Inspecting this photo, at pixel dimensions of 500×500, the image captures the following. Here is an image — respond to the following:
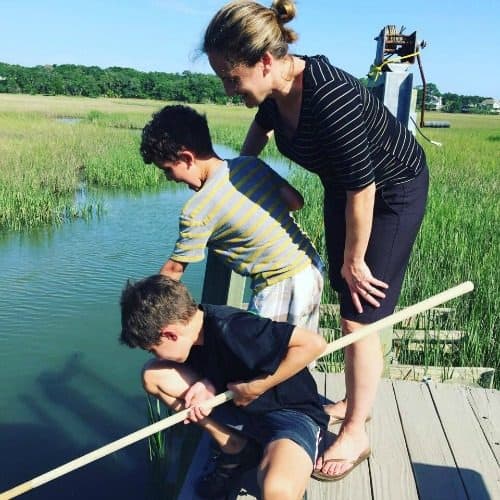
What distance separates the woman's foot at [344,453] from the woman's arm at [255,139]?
1.01 m

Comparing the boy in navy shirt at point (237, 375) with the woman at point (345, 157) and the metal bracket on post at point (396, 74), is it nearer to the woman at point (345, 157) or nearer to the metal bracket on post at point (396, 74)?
the woman at point (345, 157)

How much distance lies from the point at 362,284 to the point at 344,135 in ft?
1.63

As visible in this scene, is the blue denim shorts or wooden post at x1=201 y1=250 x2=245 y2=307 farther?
wooden post at x1=201 y1=250 x2=245 y2=307

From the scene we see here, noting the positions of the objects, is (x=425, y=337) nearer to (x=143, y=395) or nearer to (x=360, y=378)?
(x=360, y=378)

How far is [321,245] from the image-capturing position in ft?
17.9

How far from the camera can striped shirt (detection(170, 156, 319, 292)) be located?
1.78 metres

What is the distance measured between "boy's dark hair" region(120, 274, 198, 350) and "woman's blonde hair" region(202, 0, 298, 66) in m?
0.64

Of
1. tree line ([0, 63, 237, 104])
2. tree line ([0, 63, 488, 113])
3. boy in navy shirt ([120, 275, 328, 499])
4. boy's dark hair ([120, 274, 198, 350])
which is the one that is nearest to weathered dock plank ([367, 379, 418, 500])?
boy in navy shirt ([120, 275, 328, 499])

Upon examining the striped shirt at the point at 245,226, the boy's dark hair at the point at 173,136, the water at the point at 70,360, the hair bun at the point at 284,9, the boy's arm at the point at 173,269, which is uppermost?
the hair bun at the point at 284,9

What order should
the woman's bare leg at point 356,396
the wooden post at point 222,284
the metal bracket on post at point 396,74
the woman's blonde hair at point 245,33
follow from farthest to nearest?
1. the metal bracket on post at point 396,74
2. the wooden post at point 222,284
3. the woman's bare leg at point 356,396
4. the woman's blonde hair at point 245,33

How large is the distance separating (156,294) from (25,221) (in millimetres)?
6375

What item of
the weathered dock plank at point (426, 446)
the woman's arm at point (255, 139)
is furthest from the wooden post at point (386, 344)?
the woman's arm at point (255, 139)

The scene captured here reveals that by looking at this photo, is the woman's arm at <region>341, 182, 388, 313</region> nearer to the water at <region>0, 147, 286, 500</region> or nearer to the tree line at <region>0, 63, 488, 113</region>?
the water at <region>0, 147, 286, 500</region>

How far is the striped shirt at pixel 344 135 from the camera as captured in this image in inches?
59.9
